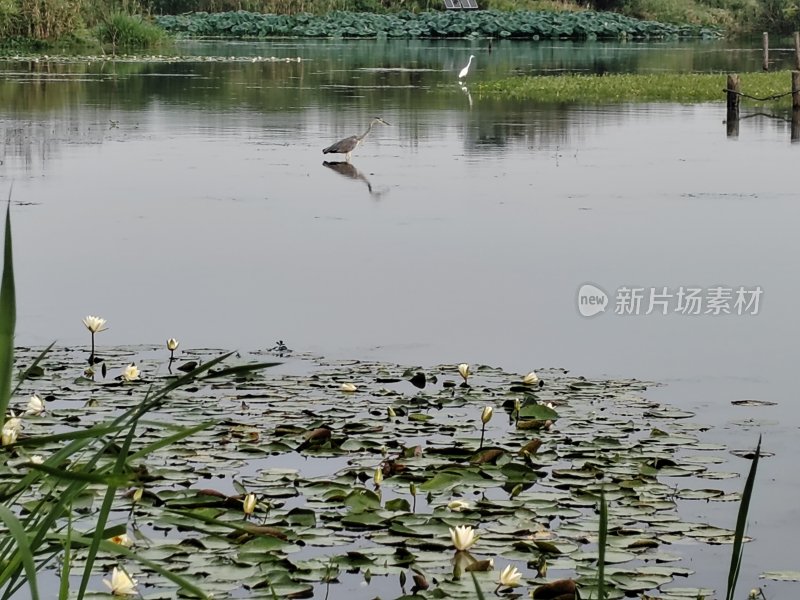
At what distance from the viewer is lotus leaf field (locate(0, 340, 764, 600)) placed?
4.84 m

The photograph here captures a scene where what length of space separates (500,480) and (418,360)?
2.42 metres

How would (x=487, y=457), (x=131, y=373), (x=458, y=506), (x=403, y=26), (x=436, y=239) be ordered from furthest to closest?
1. (x=403, y=26)
2. (x=436, y=239)
3. (x=131, y=373)
4. (x=487, y=457)
5. (x=458, y=506)

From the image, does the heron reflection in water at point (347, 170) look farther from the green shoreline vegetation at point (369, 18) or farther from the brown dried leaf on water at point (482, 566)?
the green shoreline vegetation at point (369, 18)

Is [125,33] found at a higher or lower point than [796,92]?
higher

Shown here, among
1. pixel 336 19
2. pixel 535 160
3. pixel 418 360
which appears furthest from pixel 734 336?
pixel 336 19

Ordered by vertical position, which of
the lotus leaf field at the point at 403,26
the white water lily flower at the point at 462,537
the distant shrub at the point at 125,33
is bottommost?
the white water lily flower at the point at 462,537

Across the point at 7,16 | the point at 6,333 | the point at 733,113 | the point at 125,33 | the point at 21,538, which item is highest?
the point at 7,16

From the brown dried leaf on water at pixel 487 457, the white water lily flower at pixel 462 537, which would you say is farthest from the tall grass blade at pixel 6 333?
the brown dried leaf on water at pixel 487 457

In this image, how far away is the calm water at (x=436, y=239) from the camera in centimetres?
842
